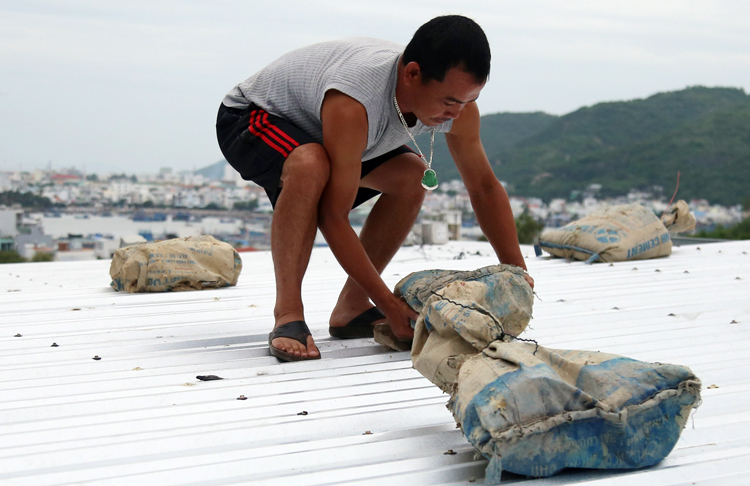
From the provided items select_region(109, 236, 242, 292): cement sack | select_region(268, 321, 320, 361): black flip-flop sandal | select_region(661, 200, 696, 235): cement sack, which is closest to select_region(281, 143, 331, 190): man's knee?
select_region(268, 321, 320, 361): black flip-flop sandal

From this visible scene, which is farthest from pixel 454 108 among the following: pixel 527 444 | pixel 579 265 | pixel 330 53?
pixel 579 265

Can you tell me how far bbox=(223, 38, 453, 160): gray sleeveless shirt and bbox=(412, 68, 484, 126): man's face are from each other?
0.12 meters

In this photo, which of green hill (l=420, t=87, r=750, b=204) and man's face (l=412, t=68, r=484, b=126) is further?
green hill (l=420, t=87, r=750, b=204)

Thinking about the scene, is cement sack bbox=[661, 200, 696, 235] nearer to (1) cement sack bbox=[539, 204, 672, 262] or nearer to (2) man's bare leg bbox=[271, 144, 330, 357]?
(1) cement sack bbox=[539, 204, 672, 262]

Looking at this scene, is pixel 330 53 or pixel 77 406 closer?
pixel 77 406

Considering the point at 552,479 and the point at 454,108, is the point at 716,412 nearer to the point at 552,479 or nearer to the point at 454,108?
the point at 552,479

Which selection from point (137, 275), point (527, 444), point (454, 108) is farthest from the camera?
point (137, 275)

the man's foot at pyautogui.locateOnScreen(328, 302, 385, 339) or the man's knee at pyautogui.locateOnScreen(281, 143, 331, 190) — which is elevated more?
the man's knee at pyautogui.locateOnScreen(281, 143, 331, 190)

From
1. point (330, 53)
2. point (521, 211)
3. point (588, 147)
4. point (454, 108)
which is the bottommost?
point (521, 211)

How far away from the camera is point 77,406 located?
1.58 metres

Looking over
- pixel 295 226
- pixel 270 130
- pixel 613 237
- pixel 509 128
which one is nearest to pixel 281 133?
pixel 270 130

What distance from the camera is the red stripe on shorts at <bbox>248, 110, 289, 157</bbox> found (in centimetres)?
209

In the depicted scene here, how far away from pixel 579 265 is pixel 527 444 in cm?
301

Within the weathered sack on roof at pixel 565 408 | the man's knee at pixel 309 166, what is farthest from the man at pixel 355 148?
the weathered sack on roof at pixel 565 408
